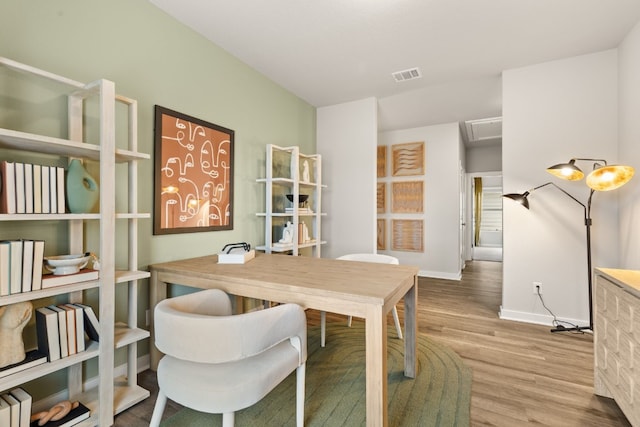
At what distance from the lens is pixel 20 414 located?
1.32m

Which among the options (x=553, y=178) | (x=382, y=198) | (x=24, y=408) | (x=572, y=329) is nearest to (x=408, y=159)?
(x=382, y=198)

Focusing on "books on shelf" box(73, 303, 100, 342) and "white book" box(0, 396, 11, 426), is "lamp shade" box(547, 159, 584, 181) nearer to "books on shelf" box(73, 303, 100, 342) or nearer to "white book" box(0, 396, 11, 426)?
"books on shelf" box(73, 303, 100, 342)

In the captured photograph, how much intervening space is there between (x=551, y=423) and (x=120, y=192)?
2.89 metres

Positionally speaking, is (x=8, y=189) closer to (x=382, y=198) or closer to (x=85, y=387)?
(x=85, y=387)

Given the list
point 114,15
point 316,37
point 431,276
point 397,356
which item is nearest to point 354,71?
point 316,37

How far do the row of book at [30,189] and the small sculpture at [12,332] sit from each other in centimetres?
44

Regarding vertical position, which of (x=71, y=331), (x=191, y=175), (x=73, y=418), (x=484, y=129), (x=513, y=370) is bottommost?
(x=513, y=370)

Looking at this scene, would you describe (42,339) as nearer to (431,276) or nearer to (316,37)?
(316,37)

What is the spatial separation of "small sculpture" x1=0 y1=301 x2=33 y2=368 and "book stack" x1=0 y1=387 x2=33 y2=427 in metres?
0.17

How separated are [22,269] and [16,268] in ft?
0.08

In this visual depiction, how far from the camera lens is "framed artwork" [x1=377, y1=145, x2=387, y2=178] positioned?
5.56 m

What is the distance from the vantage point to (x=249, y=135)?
3088 millimetres

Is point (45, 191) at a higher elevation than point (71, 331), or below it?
higher

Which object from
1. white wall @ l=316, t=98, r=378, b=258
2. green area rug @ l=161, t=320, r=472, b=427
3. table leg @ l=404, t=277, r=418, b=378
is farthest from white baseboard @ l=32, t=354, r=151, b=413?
white wall @ l=316, t=98, r=378, b=258
